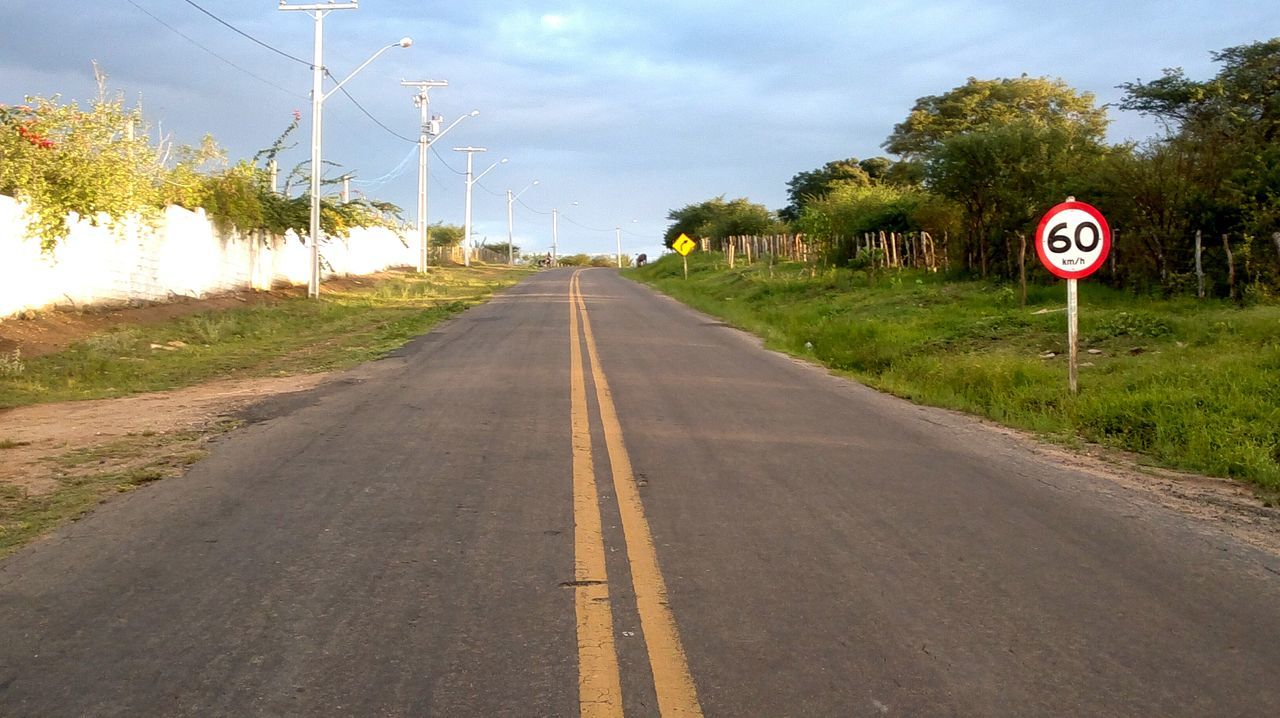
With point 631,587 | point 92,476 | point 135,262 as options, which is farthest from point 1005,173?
point 631,587

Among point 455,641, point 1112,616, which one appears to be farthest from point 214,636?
point 1112,616

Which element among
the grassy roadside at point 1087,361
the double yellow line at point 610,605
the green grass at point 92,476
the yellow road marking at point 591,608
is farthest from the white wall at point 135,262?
the yellow road marking at point 591,608

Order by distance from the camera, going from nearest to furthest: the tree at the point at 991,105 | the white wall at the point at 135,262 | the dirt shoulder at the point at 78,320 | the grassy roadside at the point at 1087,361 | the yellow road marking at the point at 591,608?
the yellow road marking at the point at 591,608 → the grassy roadside at the point at 1087,361 → the dirt shoulder at the point at 78,320 → the white wall at the point at 135,262 → the tree at the point at 991,105

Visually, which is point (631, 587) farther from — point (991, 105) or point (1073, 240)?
point (991, 105)

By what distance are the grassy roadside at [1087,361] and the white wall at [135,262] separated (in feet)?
42.3

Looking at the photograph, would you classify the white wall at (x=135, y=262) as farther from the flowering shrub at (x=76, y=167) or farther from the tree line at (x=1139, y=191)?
the tree line at (x=1139, y=191)

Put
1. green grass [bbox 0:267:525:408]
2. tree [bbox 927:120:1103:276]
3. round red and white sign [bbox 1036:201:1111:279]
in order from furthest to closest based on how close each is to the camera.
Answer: tree [bbox 927:120:1103:276]
green grass [bbox 0:267:525:408]
round red and white sign [bbox 1036:201:1111:279]

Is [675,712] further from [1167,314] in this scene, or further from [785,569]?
[1167,314]

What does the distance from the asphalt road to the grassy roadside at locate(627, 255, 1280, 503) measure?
5.03ft

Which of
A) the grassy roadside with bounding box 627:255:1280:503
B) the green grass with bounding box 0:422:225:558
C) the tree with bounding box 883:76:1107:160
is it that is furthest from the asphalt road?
the tree with bounding box 883:76:1107:160

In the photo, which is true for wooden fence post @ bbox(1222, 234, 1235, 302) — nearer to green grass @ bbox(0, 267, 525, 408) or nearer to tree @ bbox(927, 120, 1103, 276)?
tree @ bbox(927, 120, 1103, 276)

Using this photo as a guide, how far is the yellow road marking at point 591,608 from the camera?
4094 mm

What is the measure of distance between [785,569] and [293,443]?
5249 mm

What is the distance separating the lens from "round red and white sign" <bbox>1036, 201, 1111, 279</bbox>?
11617 millimetres
